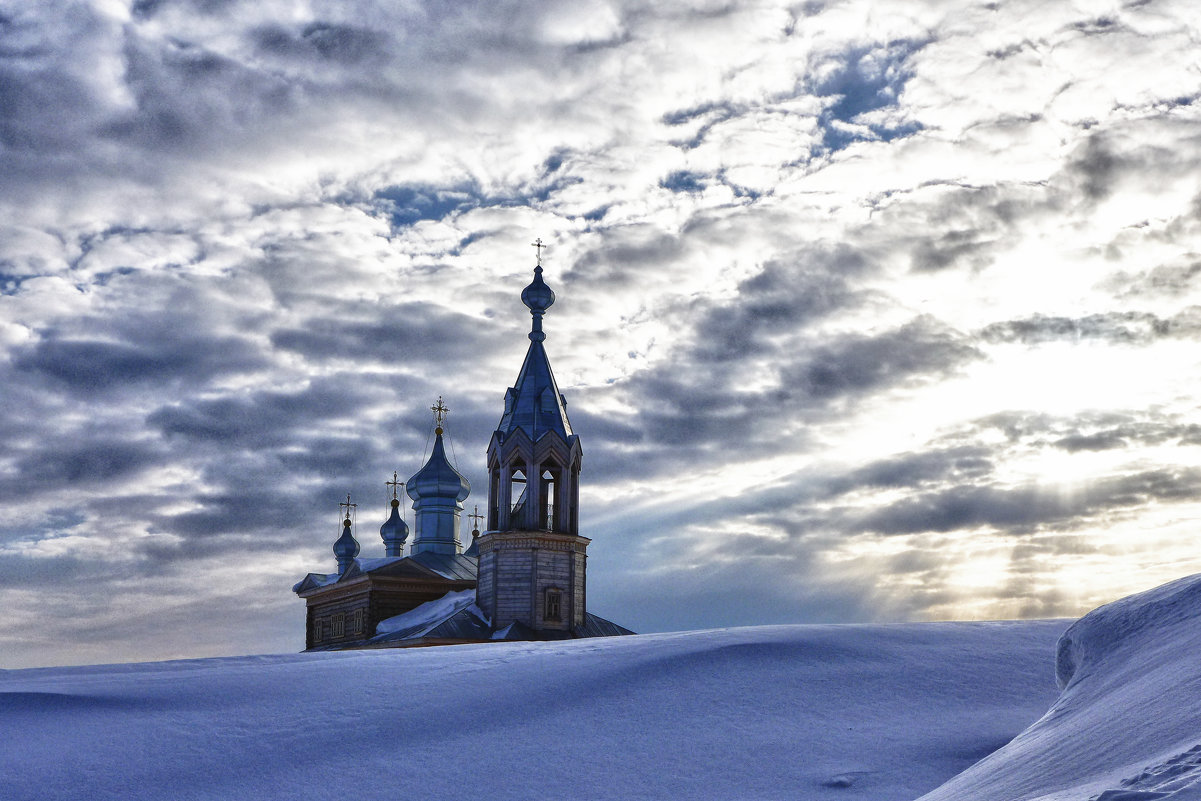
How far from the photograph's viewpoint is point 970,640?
12.9m

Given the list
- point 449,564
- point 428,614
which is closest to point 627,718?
point 428,614

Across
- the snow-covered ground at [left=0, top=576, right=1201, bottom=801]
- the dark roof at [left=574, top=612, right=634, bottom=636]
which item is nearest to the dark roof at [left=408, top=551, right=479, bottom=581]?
the dark roof at [left=574, top=612, right=634, bottom=636]

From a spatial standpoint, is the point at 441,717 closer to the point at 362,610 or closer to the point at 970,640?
the point at 970,640

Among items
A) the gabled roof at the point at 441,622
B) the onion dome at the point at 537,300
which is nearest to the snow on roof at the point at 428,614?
the gabled roof at the point at 441,622

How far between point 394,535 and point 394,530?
18 centimetres

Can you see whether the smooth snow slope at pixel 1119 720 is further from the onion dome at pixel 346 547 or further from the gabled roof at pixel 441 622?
the onion dome at pixel 346 547

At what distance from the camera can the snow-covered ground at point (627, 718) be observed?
24.8 feet

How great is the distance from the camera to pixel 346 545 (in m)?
46.2

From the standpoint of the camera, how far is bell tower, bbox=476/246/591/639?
104 feet

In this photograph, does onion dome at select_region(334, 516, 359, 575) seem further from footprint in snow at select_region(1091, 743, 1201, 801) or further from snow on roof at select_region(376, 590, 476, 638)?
footprint in snow at select_region(1091, 743, 1201, 801)

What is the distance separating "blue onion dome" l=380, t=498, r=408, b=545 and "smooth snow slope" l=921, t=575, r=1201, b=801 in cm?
3765

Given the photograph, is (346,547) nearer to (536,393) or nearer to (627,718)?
(536,393)

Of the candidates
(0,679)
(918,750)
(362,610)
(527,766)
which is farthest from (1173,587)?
(362,610)

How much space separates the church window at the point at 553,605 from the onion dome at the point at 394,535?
45.2 feet
